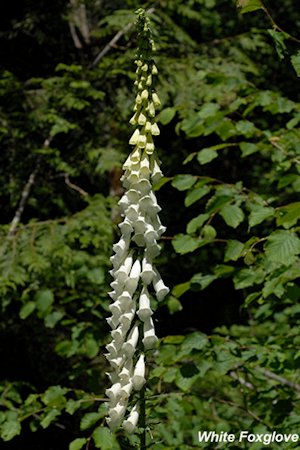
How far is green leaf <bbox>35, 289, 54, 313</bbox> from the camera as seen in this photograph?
3.97 metres

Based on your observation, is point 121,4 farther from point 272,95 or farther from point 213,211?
point 213,211

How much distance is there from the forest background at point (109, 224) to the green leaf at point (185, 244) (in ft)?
0.04

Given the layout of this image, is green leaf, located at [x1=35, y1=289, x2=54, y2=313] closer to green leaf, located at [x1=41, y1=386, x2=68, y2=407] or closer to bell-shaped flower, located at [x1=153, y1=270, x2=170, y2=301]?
green leaf, located at [x1=41, y1=386, x2=68, y2=407]

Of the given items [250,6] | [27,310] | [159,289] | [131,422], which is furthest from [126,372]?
[27,310]

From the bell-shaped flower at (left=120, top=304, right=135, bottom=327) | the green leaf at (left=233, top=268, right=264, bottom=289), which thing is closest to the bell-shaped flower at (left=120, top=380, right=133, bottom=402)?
the bell-shaped flower at (left=120, top=304, right=135, bottom=327)

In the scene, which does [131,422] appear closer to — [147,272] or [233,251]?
[147,272]

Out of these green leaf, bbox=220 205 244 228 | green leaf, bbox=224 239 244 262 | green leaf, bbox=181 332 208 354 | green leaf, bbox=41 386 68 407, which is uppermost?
green leaf, bbox=220 205 244 228

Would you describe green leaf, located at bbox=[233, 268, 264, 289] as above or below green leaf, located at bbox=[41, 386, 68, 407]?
above

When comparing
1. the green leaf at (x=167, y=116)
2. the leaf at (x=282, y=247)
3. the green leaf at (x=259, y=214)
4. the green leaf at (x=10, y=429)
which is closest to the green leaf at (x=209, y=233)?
the green leaf at (x=259, y=214)

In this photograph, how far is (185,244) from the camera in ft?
10.5

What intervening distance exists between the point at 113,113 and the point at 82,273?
7.51ft

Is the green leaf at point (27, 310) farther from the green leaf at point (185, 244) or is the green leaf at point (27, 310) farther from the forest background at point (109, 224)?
the green leaf at point (185, 244)

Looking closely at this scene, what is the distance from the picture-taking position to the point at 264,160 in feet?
39.1

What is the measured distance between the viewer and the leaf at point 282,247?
248 centimetres
